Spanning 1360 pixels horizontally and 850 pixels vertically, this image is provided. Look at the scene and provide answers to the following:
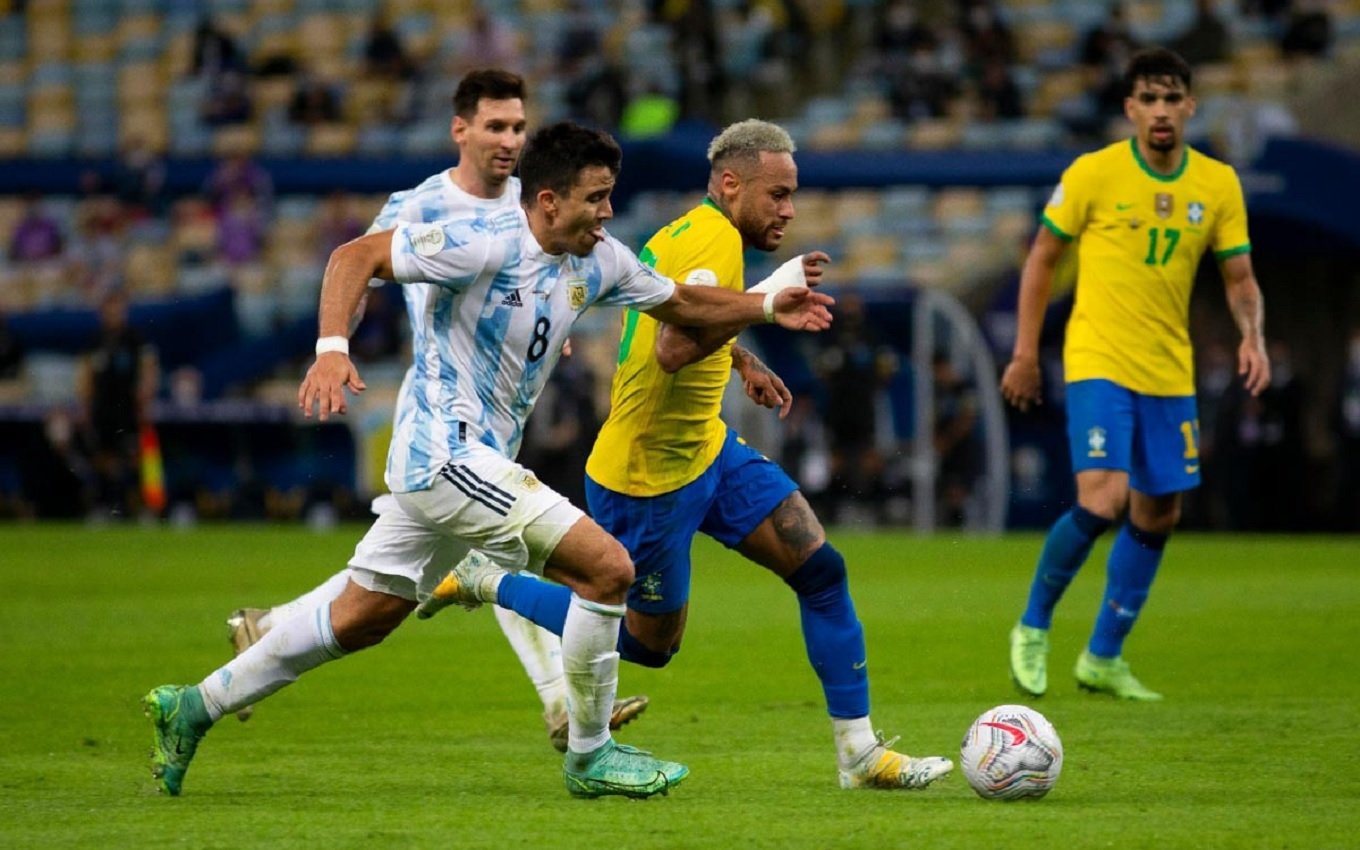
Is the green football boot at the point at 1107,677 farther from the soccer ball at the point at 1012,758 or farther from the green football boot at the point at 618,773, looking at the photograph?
the green football boot at the point at 618,773

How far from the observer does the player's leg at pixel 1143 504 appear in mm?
9633

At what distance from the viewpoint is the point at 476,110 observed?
8211mm

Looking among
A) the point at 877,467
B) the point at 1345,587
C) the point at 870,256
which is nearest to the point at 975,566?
the point at 1345,587

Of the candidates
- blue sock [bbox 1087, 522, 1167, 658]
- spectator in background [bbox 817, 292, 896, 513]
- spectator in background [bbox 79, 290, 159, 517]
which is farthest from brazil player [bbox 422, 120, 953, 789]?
spectator in background [bbox 79, 290, 159, 517]

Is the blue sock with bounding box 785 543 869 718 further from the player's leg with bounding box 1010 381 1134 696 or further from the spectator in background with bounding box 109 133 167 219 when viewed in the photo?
the spectator in background with bounding box 109 133 167 219

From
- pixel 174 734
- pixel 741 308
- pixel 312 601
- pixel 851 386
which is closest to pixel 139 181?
pixel 851 386

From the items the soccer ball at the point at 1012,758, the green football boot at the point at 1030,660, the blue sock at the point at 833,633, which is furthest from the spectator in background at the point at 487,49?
the soccer ball at the point at 1012,758

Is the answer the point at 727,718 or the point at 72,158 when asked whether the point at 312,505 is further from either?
the point at 727,718

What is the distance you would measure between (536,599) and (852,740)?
1.21m

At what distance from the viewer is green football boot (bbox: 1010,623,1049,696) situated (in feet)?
31.2

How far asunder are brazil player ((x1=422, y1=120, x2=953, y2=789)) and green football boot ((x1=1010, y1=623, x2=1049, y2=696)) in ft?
7.92

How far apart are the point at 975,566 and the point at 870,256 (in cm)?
766

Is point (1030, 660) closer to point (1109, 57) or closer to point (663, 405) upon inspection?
point (663, 405)

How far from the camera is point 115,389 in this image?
21578 millimetres
